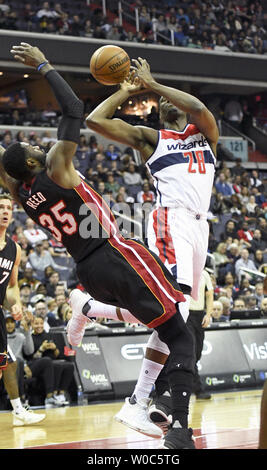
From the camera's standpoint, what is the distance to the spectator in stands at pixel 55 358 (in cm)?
1104

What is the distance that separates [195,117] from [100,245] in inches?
61.5

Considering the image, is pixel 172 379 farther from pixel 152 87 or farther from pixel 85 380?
pixel 85 380

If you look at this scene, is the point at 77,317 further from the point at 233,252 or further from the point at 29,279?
the point at 233,252

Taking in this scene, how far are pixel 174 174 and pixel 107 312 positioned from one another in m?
1.28

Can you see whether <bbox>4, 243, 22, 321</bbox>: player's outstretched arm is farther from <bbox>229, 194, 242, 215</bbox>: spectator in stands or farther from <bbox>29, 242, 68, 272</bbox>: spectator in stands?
<bbox>229, 194, 242, 215</bbox>: spectator in stands

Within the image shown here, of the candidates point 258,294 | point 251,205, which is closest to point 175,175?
point 258,294

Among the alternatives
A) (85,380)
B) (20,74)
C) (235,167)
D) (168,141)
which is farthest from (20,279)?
(20,74)

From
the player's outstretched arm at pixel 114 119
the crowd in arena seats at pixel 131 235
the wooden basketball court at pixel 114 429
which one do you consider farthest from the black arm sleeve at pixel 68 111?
the crowd in arena seats at pixel 131 235

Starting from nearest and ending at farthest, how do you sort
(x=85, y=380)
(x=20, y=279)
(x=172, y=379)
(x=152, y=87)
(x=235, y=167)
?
(x=172, y=379), (x=152, y=87), (x=85, y=380), (x=20, y=279), (x=235, y=167)

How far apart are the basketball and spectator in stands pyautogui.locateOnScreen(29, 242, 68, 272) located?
9747 mm

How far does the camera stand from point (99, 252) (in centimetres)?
532

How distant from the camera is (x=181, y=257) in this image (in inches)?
242

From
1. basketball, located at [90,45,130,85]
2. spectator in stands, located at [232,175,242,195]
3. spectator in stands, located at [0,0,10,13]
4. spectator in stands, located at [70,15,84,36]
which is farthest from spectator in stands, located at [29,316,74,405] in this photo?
spectator in stands, located at [0,0,10,13]

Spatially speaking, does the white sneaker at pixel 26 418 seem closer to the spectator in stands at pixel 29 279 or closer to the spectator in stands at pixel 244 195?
the spectator in stands at pixel 29 279
